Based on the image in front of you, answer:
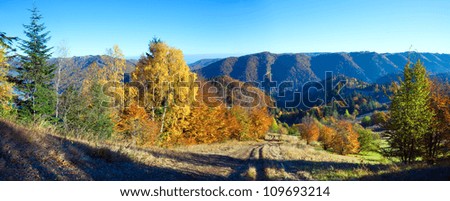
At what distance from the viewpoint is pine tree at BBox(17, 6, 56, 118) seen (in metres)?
27.1

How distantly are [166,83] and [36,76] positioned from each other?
14130mm

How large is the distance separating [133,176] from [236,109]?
43.4 metres

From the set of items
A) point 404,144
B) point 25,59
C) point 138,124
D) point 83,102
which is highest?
point 25,59

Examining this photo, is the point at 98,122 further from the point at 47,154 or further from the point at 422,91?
the point at 422,91

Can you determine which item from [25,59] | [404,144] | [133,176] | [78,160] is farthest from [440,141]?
[25,59]

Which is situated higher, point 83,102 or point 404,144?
point 83,102

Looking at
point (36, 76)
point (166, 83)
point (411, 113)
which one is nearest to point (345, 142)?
point (411, 113)

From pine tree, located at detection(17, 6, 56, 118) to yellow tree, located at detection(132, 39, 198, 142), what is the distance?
8.51m

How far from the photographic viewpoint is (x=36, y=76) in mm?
30266

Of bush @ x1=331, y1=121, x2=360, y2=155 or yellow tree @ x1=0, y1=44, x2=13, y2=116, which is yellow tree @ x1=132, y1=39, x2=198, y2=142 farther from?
bush @ x1=331, y1=121, x2=360, y2=155

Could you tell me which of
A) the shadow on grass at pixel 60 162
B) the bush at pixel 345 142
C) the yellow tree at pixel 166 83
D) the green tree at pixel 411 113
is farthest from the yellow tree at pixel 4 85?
the bush at pixel 345 142

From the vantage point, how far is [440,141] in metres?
25.7

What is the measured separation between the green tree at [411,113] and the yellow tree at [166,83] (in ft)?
64.2
